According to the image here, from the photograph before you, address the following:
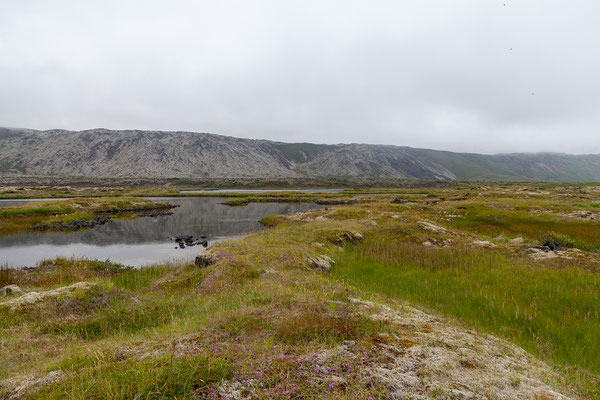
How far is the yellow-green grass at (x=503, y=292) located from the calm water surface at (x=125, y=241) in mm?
19483

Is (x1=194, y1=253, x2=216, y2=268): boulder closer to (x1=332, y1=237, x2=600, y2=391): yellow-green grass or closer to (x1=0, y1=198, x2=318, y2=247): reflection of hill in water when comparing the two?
(x1=332, y1=237, x2=600, y2=391): yellow-green grass

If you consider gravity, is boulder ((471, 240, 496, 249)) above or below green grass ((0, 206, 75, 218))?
above

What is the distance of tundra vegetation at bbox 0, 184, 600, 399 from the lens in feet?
14.6

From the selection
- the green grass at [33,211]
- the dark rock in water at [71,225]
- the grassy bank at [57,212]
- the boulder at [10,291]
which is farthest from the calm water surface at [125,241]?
the green grass at [33,211]

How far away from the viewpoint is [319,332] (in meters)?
6.31

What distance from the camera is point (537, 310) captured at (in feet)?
31.1

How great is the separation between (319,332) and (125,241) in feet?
125

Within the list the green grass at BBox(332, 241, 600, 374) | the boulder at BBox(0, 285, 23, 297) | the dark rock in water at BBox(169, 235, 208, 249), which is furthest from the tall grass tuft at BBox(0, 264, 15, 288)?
the green grass at BBox(332, 241, 600, 374)

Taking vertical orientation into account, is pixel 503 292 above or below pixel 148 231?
above

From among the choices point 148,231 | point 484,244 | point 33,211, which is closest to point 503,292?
point 484,244

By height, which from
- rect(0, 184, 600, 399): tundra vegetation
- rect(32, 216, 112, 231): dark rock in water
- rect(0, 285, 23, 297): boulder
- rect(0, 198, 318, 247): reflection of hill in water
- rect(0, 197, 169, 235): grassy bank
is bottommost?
rect(0, 198, 318, 247): reflection of hill in water

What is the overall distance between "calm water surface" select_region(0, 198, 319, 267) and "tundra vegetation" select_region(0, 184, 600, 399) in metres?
11.7

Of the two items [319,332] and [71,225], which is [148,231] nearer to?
[71,225]

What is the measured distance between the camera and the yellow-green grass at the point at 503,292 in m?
7.60
